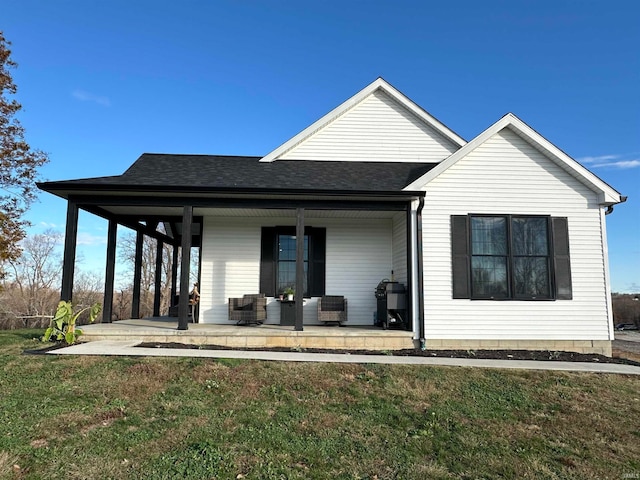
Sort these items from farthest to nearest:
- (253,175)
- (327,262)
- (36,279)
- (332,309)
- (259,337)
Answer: (36,279), (327,262), (332,309), (253,175), (259,337)

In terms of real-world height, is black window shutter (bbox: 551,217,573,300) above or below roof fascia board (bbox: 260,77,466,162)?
below

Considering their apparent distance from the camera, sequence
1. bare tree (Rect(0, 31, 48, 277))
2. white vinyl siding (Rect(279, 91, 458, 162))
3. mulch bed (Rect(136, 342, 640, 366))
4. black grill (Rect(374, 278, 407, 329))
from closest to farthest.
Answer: mulch bed (Rect(136, 342, 640, 366))
black grill (Rect(374, 278, 407, 329))
white vinyl siding (Rect(279, 91, 458, 162))
bare tree (Rect(0, 31, 48, 277))

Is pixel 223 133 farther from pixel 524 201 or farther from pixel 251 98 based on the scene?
pixel 524 201

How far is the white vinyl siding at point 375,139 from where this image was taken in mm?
10391

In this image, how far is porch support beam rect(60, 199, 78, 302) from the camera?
24.6ft

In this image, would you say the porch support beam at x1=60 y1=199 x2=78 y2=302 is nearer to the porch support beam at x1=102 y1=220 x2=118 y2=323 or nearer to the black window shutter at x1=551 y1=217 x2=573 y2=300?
the porch support beam at x1=102 y1=220 x2=118 y2=323

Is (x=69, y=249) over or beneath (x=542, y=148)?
beneath

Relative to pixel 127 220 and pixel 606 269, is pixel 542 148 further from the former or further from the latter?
pixel 127 220

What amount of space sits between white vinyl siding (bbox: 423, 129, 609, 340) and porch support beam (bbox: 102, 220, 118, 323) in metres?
7.56

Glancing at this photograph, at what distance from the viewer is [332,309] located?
9.06m

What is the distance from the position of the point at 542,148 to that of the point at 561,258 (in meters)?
2.32

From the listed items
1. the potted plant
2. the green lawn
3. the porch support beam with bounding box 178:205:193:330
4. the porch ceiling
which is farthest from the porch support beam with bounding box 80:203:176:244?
the potted plant

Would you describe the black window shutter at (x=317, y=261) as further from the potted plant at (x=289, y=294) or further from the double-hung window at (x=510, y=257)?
the double-hung window at (x=510, y=257)

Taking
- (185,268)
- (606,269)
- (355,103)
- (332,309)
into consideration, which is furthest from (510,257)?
(185,268)
